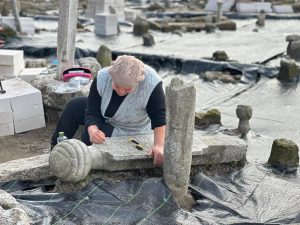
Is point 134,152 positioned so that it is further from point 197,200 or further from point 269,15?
point 269,15

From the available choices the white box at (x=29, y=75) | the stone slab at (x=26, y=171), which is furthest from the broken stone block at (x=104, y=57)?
the stone slab at (x=26, y=171)

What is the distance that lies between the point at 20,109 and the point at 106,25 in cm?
1034

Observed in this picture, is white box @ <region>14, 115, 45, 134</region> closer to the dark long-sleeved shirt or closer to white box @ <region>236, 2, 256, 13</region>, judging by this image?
the dark long-sleeved shirt

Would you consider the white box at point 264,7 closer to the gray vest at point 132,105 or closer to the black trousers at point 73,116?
the black trousers at point 73,116

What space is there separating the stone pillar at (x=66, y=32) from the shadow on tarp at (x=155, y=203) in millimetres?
2720

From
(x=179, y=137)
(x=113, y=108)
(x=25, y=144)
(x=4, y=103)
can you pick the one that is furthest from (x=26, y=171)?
(x=4, y=103)

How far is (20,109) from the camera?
6.09 meters

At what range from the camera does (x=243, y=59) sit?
38.5 feet

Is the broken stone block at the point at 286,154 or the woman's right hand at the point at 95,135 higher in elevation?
the woman's right hand at the point at 95,135

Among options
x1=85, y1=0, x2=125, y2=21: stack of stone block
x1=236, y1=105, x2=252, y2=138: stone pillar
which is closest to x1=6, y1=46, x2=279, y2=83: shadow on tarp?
x1=236, y1=105, x2=252, y2=138: stone pillar

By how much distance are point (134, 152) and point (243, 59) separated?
8072 millimetres

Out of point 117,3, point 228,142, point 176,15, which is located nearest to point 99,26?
point 117,3

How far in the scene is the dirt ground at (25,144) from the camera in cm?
559

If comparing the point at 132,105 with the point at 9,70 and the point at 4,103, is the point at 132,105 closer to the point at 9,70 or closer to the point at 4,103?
the point at 4,103
